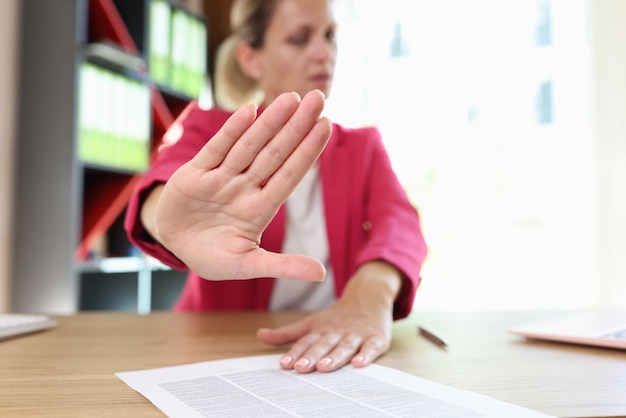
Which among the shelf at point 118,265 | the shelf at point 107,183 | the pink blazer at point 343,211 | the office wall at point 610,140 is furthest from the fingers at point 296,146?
the office wall at point 610,140

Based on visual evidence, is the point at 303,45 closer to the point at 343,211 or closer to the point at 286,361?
the point at 343,211

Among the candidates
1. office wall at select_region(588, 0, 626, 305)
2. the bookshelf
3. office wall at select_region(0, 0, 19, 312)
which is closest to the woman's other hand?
the bookshelf

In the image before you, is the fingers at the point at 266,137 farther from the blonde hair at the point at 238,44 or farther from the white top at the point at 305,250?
the blonde hair at the point at 238,44

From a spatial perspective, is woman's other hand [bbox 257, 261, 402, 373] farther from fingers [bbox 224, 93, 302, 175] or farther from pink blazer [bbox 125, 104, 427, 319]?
fingers [bbox 224, 93, 302, 175]

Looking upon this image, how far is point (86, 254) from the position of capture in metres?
2.03

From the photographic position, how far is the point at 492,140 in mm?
2844

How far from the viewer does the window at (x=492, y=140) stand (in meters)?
2.69

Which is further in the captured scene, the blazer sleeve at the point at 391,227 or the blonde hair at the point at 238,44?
the blonde hair at the point at 238,44

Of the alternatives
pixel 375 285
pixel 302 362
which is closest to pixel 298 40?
pixel 375 285

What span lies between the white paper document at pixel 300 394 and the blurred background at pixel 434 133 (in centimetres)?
147

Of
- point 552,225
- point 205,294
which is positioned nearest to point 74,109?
point 205,294

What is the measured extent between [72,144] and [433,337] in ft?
4.82

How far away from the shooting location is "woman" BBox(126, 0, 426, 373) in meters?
0.57

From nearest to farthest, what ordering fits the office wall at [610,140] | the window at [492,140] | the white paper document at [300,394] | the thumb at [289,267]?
the white paper document at [300,394] → the thumb at [289,267] → the office wall at [610,140] → the window at [492,140]
